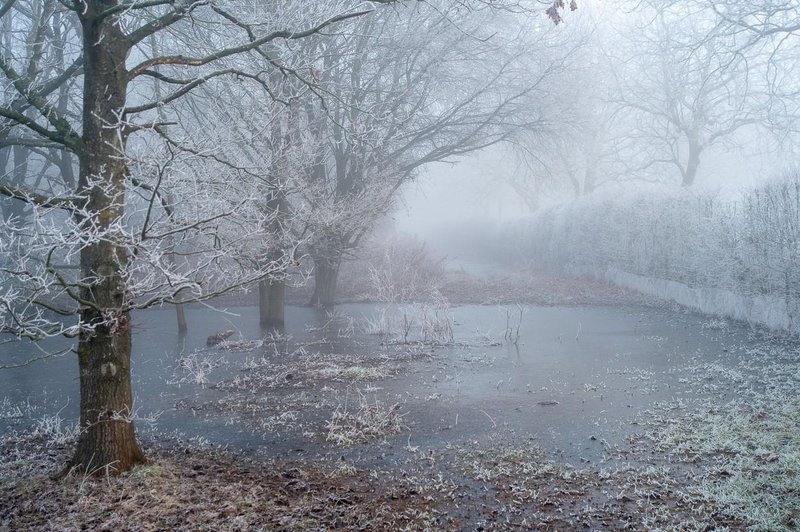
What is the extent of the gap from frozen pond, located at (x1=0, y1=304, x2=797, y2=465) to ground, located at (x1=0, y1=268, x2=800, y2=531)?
0.08 m

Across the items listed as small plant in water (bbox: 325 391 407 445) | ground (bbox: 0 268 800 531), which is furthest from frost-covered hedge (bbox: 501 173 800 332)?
small plant in water (bbox: 325 391 407 445)

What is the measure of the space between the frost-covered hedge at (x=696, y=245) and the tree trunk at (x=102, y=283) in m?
11.9

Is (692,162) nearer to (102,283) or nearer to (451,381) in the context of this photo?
(451,381)

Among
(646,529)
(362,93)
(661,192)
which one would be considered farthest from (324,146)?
(646,529)

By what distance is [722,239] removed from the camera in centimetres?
1488

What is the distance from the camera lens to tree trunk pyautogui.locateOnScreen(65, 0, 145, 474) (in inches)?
194

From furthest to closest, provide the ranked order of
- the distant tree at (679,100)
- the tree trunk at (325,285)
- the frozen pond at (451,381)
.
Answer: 1. the distant tree at (679,100)
2. the tree trunk at (325,285)
3. the frozen pond at (451,381)

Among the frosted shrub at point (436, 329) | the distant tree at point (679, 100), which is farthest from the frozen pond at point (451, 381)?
the distant tree at point (679, 100)

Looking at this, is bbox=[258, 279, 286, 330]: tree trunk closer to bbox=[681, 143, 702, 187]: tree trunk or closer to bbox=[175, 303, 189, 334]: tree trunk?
bbox=[175, 303, 189, 334]: tree trunk

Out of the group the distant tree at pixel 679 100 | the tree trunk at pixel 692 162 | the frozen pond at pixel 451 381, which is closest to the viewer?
the frozen pond at pixel 451 381

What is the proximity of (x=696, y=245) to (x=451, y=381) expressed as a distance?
10151mm

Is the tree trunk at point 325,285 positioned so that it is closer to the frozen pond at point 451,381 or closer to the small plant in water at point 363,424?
the frozen pond at point 451,381

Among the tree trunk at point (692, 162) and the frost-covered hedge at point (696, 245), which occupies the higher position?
the tree trunk at point (692, 162)

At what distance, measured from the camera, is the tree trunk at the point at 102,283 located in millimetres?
4938
